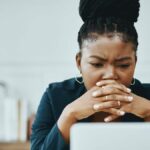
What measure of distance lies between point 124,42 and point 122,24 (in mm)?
58

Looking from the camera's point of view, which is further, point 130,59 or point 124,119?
point 124,119

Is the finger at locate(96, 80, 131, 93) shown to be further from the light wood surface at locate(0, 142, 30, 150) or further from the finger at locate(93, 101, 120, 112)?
the light wood surface at locate(0, 142, 30, 150)

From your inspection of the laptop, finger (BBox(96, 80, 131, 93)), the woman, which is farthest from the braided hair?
the laptop

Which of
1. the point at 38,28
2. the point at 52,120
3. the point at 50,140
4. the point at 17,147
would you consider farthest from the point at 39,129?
the point at 38,28

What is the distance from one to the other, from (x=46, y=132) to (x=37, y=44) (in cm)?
152

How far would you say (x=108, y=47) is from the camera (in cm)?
83

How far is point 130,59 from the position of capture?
85 centimetres

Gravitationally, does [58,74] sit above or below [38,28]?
below

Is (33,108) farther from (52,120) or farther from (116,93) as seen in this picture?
(116,93)

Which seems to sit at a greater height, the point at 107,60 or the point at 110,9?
the point at 110,9

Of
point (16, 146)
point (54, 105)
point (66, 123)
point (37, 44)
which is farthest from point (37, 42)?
point (66, 123)

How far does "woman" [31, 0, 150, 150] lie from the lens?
30.6 inches

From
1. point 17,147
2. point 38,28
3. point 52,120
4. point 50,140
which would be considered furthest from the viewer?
point 38,28

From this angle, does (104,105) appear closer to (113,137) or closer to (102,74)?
(102,74)
